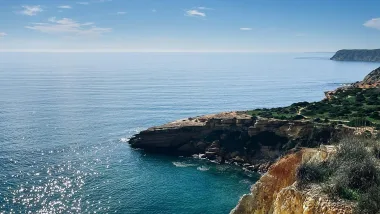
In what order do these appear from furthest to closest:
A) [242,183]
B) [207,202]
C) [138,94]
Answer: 1. [138,94]
2. [242,183]
3. [207,202]

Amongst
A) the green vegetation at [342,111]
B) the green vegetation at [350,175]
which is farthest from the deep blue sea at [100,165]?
the green vegetation at [350,175]

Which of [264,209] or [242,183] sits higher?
[264,209]

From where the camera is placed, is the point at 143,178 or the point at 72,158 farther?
the point at 72,158

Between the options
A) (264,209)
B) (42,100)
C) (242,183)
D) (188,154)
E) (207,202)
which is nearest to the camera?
(264,209)

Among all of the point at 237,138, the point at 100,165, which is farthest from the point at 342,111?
the point at 100,165

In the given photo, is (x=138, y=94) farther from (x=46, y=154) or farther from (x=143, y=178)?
(x=143, y=178)

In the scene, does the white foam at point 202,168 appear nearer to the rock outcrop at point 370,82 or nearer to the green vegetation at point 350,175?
the green vegetation at point 350,175

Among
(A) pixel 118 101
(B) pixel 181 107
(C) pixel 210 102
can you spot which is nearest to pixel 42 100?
Answer: (A) pixel 118 101
